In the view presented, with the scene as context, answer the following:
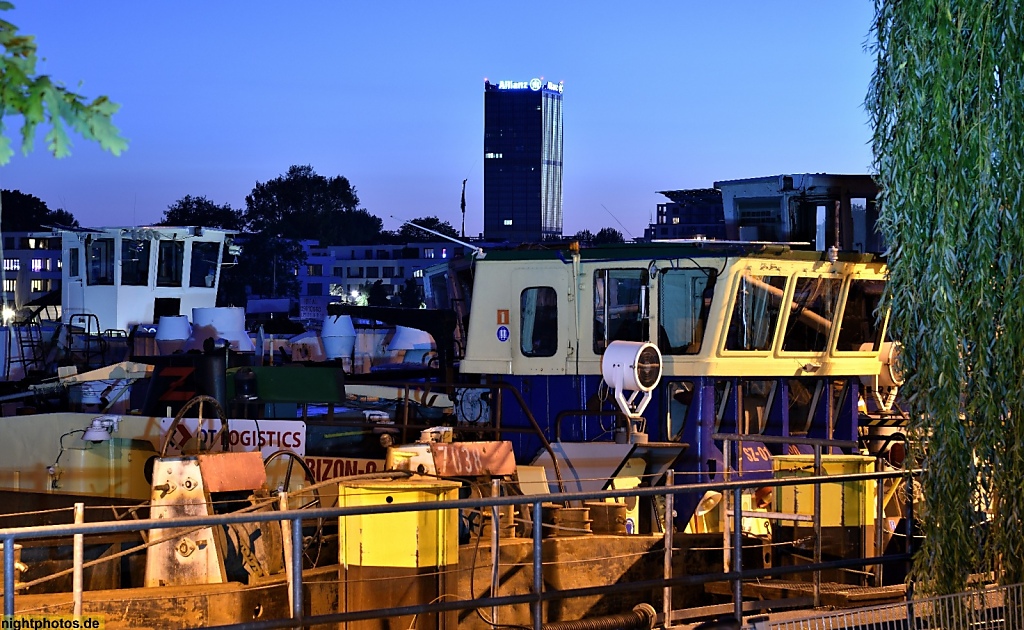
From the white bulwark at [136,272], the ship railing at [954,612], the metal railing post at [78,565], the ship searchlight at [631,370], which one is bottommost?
the ship railing at [954,612]

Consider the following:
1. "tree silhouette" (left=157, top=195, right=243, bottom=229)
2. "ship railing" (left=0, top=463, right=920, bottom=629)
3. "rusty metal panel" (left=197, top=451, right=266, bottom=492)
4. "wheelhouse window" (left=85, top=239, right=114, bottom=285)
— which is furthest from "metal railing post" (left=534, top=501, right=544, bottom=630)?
"tree silhouette" (left=157, top=195, right=243, bottom=229)

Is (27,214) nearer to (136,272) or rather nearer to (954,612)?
(136,272)

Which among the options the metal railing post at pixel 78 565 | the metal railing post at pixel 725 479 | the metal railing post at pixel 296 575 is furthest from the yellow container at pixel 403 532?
the metal railing post at pixel 725 479

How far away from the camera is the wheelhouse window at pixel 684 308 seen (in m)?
13.3

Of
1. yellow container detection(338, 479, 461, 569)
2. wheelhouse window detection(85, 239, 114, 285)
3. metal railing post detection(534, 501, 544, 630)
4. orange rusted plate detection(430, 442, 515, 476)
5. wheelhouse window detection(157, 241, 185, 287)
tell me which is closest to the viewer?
metal railing post detection(534, 501, 544, 630)

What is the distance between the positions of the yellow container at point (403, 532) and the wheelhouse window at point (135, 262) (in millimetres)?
29361

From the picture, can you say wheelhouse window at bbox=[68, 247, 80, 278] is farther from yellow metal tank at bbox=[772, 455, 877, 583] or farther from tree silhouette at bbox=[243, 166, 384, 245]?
tree silhouette at bbox=[243, 166, 384, 245]

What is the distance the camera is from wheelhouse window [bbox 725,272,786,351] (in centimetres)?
1341

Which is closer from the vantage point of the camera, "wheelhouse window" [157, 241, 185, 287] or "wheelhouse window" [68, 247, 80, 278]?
"wheelhouse window" [157, 241, 185, 287]

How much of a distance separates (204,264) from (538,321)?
26.3 meters

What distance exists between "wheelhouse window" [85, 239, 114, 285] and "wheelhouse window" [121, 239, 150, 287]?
0.34 metres

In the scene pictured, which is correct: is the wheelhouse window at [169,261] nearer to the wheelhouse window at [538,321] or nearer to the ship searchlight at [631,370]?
the wheelhouse window at [538,321]

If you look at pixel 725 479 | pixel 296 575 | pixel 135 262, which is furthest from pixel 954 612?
pixel 135 262

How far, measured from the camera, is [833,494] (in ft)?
38.0
